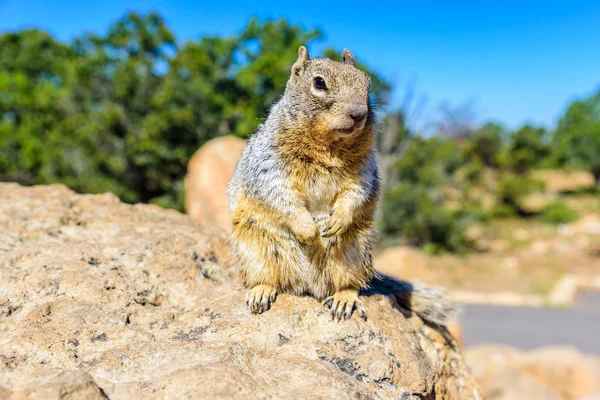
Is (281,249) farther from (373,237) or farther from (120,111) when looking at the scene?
(120,111)

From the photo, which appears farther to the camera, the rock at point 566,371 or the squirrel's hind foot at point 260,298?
the rock at point 566,371

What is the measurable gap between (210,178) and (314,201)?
1231 cm

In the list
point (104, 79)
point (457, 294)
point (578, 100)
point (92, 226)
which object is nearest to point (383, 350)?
point (92, 226)

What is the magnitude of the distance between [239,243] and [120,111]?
2039cm

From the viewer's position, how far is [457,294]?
59.1 feet

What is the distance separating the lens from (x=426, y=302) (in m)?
4.41

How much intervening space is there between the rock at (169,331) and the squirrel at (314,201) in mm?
227

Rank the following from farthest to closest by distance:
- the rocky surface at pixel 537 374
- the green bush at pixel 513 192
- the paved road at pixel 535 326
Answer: the green bush at pixel 513 192, the paved road at pixel 535 326, the rocky surface at pixel 537 374

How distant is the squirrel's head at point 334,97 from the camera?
3.53 m

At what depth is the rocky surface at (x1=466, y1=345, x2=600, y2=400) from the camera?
8625 mm

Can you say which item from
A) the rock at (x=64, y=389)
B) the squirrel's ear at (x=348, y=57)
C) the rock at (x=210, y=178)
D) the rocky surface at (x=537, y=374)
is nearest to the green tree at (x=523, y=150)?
the rock at (x=210, y=178)

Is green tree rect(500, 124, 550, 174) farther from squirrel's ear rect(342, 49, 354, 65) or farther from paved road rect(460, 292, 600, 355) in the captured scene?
squirrel's ear rect(342, 49, 354, 65)

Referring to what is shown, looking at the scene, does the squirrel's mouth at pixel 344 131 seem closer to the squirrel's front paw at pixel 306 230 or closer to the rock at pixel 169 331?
the squirrel's front paw at pixel 306 230

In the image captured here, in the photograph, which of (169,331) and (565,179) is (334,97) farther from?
(565,179)
